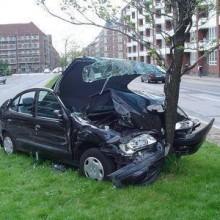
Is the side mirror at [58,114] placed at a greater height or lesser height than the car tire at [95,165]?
greater

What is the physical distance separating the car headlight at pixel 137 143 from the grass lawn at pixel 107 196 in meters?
0.51

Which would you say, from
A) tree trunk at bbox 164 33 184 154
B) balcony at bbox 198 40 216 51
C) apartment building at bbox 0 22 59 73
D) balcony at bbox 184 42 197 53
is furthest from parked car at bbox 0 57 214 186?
apartment building at bbox 0 22 59 73

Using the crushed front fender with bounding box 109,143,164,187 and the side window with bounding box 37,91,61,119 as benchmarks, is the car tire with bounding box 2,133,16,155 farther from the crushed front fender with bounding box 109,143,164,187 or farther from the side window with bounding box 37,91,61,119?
the crushed front fender with bounding box 109,143,164,187

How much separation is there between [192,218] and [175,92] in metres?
2.46

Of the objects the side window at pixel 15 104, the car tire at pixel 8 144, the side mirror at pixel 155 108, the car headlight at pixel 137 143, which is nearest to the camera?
the car headlight at pixel 137 143

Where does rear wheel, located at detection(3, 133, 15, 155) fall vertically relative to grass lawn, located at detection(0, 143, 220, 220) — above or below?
above

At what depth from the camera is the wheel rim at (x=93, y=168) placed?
6.76 meters

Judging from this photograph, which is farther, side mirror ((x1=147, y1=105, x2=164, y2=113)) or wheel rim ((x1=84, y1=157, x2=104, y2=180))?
side mirror ((x1=147, y1=105, x2=164, y2=113))

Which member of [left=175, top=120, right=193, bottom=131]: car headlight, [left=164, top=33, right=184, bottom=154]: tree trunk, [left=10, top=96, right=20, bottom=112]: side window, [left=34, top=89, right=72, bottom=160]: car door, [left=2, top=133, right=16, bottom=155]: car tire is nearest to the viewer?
[left=164, top=33, right=184, bottom=154]: tree trunk

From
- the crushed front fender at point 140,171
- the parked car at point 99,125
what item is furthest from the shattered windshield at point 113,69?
the crushed front fender at point 140,171

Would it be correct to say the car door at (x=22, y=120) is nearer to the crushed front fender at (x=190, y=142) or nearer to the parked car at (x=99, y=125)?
the parked car at (x=99, y=125)

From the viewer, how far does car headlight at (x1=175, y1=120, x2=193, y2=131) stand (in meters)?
8.00

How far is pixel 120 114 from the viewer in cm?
792

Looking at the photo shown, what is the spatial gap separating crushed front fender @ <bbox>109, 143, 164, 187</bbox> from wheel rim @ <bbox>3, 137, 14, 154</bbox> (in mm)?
3402
